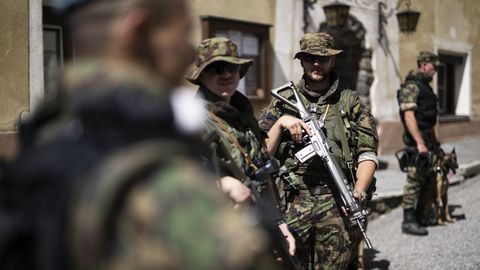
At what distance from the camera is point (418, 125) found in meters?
6.09

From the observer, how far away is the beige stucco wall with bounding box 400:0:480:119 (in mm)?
10862

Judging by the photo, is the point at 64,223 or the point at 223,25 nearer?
the point at 64,223

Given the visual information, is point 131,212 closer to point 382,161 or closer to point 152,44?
point 152,44

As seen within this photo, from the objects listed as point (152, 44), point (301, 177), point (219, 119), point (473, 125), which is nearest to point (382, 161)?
point (473, 125)

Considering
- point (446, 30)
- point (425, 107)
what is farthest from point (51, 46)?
point (446, 30)

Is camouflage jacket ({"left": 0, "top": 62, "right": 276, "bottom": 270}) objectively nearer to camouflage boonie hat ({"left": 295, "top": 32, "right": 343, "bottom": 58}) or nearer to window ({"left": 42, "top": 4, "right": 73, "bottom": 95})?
camouflage boonie hat ({"left": 295, "top": 32, "right": 343, "bottom": 58})

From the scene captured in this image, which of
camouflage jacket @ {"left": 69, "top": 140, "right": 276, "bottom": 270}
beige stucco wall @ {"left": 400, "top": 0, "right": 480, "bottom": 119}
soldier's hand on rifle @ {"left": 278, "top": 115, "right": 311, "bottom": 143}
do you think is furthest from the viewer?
beige stucco wall @ {"left": 400, "top": 0, "right": 480, "bottom": 119}

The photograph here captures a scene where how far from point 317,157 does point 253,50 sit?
4.82 meters

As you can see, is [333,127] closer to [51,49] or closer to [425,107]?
[425,107]

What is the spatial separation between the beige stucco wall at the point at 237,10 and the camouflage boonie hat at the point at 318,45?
377 centimetres

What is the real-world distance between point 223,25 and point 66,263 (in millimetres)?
6697

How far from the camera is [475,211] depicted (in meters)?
7.00

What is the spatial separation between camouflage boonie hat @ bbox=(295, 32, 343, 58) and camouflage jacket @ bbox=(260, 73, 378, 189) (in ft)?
0.67

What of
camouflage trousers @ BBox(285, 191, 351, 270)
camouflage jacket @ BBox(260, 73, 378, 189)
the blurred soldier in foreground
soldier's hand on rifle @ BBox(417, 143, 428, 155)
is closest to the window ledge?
→ soldier's hand on rifle @ BBox(417, 143, 428, 155)
